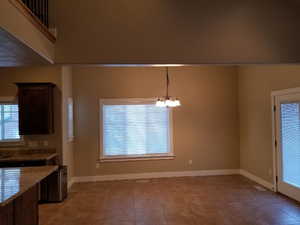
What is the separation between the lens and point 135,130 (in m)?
6.84

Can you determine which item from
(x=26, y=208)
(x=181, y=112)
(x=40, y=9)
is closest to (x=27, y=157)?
(x=26, y=208)

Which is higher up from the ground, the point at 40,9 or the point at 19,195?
the point at 40,9

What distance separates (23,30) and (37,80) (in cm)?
295

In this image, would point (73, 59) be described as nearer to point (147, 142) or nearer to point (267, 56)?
point (267, 56)

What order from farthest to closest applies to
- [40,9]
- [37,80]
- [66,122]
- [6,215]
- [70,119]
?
[70,119] < [66,122] < [37,80] < [40,9] < [6,215]

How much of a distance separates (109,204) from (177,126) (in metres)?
2.96

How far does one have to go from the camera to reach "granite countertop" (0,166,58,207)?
221cm

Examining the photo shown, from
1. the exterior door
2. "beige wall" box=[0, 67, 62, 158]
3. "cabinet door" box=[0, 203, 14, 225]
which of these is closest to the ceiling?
"cabinet door" box=[0, 203, 14, 225]

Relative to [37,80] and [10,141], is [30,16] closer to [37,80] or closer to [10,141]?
[37,80]

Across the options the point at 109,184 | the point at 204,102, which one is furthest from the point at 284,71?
the point at 109,184

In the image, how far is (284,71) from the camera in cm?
500

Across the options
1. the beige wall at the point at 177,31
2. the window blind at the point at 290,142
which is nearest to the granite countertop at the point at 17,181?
the beige wall at the point at 177,31

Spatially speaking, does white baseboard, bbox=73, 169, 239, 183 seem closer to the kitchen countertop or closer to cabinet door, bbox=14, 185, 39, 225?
the kitchen countertop

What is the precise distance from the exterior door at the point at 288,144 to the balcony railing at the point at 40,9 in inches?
173
